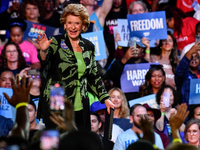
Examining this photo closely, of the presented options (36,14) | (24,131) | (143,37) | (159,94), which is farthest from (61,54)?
(36,14)

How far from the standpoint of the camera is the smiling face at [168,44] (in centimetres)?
711

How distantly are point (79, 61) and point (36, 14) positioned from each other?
3786 millimetres

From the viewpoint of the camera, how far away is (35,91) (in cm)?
636

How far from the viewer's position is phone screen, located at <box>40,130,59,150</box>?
7.41 feet

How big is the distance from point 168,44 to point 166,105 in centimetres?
129

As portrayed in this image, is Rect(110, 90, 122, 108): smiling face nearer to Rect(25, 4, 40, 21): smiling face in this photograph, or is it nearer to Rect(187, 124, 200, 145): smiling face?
Rect(187, 124, 200, 145): smiling face

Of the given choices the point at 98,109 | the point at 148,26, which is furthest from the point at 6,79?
the point at 148,26

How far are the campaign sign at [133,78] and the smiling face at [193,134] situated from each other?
1.32m

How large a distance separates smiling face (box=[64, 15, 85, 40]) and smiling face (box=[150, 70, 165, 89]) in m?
2.84

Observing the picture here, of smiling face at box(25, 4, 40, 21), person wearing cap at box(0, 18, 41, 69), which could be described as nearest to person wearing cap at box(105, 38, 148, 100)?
person wearing cap at box(0, 18, 41, 69)

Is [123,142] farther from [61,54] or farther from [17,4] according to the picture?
[17,4]

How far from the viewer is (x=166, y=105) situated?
623cm

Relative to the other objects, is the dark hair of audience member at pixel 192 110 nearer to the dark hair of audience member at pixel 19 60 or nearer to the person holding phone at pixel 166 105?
the person holding phone at pixel 166 105

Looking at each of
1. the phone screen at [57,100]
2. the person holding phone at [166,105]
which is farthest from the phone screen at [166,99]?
the phone screen at [57,100]
